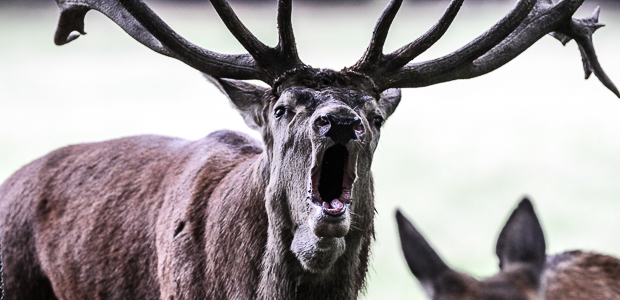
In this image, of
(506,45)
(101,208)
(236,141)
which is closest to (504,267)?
(506,45)

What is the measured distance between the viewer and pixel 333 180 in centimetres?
244

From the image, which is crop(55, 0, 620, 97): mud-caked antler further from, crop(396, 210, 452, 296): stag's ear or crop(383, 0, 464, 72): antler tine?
crop(396, 210, 452, 296): stag's ear

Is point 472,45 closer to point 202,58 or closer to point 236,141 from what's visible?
point 202,58

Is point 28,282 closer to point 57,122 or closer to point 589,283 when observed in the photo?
point 589,283

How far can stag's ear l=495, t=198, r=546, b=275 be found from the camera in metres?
1.68

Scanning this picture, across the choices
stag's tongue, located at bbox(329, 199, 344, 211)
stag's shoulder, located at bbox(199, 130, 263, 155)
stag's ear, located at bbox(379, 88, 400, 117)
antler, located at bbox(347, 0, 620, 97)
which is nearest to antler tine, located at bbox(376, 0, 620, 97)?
antler, located at bbox(347, 0, 620, 97)

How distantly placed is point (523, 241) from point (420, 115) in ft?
29.4

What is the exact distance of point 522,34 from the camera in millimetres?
3076

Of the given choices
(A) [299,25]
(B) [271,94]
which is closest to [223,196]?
(B) [271,94]

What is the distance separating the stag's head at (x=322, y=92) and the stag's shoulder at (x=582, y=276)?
0.74 meters

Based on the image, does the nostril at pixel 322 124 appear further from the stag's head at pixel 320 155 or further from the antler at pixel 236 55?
the antler at pixel 236 55

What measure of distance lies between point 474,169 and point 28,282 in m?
6.67

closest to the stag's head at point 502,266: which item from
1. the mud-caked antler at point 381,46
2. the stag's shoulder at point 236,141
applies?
the mud-caked antler at point 381,46

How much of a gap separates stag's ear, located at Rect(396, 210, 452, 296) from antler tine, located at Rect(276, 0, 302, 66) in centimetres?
129
